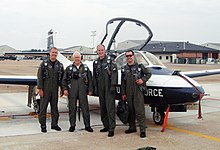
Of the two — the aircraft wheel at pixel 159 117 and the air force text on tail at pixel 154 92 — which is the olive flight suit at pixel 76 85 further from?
the aircraft wheel at pixel 159 117

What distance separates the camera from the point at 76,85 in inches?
307

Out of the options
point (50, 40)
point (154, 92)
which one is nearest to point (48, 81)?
point (154, 92)

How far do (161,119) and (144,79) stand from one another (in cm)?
186

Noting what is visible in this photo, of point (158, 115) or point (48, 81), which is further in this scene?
point (158, 115)

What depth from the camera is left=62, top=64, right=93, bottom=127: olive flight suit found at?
7.78 meters

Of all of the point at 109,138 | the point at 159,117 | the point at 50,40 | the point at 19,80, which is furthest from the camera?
the point at 50,40

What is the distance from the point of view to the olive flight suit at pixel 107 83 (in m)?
7.41

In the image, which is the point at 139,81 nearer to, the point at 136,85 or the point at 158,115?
the point at 136,85

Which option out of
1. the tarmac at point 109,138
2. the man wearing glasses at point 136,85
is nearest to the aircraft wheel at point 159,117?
the tarmac at point 109,138

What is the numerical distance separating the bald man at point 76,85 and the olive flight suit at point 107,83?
0.31m

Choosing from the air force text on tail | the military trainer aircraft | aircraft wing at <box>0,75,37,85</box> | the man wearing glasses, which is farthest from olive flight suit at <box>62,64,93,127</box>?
aircraft wing at <box>0,75,37,85</box>

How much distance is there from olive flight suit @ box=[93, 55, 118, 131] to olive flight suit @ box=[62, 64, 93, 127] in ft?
1.01

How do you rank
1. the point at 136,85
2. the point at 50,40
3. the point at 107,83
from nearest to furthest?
the point at 136,85 → the point at 107,83 → the point at 50,40

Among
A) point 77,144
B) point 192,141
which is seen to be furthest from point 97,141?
point 192,141
